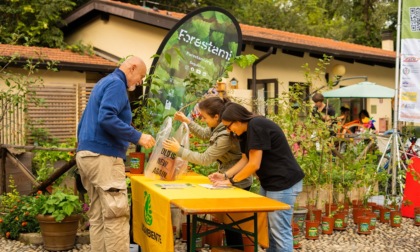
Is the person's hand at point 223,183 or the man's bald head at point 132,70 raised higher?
the man's bald head at point 132,70

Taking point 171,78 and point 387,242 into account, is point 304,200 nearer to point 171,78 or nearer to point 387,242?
point 387,242

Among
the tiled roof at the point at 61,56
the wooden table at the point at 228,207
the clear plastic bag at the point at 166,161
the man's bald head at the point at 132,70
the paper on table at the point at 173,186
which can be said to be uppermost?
the tiled roof at the point at 61,56

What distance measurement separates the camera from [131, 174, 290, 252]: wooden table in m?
3.94

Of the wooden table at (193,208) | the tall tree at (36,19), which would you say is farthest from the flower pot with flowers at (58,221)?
the tall tree at (36,19)

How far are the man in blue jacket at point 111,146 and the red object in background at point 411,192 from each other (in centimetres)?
467

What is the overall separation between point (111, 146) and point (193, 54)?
115 inches

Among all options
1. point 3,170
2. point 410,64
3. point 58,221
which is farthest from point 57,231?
point 410,64

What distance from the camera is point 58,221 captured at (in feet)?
18.6

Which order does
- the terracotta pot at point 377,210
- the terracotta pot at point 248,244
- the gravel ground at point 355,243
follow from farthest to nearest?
the terracotta pot at point 377,210, the gravel ground at point 355,243, the terracotta pot at point 248,244

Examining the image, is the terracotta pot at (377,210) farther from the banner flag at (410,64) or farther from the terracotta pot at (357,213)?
the banner flag at (410,64)

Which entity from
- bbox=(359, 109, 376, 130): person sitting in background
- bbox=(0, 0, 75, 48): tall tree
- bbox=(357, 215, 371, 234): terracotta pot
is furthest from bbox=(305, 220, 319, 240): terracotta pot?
bbox=(0, 0, 75, 48): tall tree

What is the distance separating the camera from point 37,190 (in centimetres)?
666

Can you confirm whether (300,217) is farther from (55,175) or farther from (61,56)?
(61,56)

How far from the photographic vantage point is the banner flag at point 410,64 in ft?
27.3
